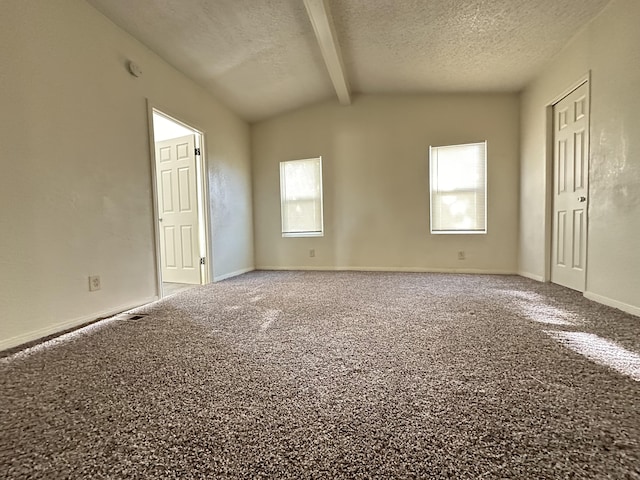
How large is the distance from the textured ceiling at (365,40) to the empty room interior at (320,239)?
0.03m

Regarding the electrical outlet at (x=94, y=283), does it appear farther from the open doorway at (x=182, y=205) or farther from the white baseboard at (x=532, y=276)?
the white baseboard at (x=532, y=276)

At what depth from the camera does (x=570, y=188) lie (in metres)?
Result: 2.99

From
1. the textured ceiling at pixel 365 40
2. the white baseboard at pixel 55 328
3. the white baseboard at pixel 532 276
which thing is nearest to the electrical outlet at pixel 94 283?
the white baseboard at pixel 55 328

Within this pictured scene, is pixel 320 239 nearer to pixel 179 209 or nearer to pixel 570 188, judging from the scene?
pixel 179 209

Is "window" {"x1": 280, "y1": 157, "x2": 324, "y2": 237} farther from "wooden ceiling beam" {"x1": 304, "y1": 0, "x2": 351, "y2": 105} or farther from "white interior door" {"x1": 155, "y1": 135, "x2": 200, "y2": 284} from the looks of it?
"white interior door" {"x1": 155, "y1": 135, "x2": 200, "y2": 284}

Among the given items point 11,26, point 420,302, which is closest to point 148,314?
point 11,26

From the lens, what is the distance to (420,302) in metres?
2.58

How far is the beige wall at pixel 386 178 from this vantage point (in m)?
3.97

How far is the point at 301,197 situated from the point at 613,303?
3.72 meters

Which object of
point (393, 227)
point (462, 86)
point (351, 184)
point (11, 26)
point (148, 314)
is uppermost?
point (462, 86)

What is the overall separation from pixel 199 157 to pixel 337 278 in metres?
2.32

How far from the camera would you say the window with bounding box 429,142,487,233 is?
13.3 feet

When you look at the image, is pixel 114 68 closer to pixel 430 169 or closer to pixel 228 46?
pixel 228 46

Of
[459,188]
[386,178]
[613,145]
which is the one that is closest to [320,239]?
[386,178]
